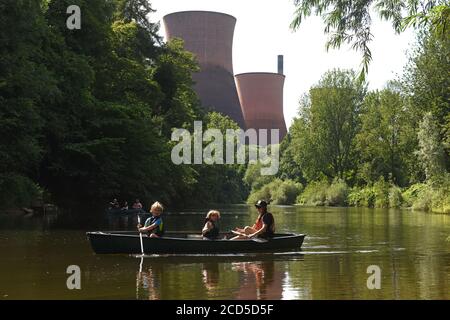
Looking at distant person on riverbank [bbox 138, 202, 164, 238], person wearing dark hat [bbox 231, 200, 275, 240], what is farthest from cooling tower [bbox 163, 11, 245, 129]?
distant person on riverbank [bbox 138, 202, 164, 238]

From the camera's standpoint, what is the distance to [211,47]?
69312mm

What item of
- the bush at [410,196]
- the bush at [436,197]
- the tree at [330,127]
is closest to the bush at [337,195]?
the tree at [330,127]

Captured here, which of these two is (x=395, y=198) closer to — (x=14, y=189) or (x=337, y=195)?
(x=337, y=195)

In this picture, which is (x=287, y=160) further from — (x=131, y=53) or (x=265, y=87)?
(x=131, y=53)

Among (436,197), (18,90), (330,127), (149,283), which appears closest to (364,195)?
(330,127)

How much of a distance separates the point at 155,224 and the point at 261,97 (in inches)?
2636

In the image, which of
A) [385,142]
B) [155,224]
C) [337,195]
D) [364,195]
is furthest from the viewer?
[385,142]

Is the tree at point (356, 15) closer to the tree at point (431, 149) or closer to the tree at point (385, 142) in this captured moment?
the tree at point (431, 149)

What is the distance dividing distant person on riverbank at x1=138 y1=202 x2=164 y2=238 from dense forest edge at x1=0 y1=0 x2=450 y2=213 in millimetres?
6938

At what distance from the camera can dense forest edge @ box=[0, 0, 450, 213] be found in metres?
22.6

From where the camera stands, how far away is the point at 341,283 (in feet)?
30.8

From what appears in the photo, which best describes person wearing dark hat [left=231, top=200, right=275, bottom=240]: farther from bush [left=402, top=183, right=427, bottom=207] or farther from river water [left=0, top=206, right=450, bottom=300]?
bush [left=402, top=183, right=427, bottom=207]

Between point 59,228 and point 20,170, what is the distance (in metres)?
6.25
